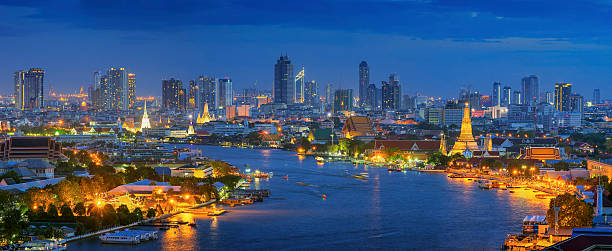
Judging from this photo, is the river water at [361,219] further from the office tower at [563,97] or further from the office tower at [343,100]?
the office tower at [343,100]

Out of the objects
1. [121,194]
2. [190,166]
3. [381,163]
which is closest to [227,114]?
[381,163]

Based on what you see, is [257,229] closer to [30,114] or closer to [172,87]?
[30,114]

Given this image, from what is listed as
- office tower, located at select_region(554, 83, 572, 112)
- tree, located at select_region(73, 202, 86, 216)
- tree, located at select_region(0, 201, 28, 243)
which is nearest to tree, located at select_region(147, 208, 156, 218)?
tree, located at select_region(73, 202, 86, 216)

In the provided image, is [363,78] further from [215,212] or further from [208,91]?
[215,212]

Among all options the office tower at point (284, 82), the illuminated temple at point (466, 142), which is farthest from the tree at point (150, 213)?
the office tower at point (284, 82)

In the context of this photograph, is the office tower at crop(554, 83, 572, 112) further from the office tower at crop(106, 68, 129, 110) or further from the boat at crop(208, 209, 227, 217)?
the boat at crop(208, 209, 227, 217)
